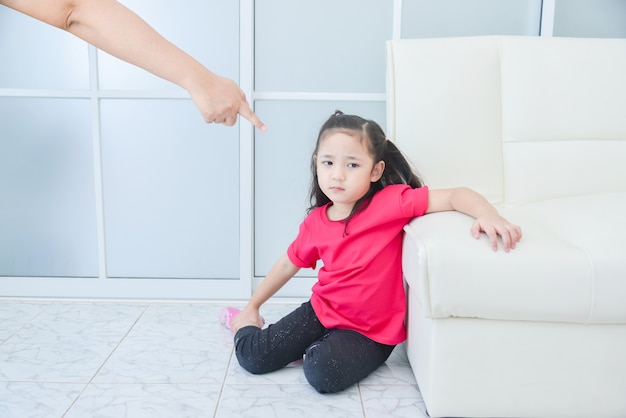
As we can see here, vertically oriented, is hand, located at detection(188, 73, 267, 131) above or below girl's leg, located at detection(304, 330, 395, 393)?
above

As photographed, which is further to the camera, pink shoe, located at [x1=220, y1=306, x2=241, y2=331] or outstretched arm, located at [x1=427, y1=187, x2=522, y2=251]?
pink shoe, located at [x1=220, y1=306, x2=241, y2=331]

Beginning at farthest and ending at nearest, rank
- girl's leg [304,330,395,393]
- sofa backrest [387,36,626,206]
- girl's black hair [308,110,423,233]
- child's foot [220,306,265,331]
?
child's foot [220,306,265,331] < sofa backrest [387,36,626,206] < girl's black hair [308,110,423,233] < girl's leg [304,330,395,393]

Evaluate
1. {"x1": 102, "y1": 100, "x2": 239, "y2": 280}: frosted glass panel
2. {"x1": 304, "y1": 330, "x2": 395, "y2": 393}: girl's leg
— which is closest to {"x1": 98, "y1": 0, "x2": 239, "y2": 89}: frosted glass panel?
{"x1": 102, "y1": 100, "x2": 239, "y2": 280}: frosted glass panel

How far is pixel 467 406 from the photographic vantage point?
1243mm

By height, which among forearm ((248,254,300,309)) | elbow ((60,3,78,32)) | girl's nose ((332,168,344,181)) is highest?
elbow ((60,3,78,32))

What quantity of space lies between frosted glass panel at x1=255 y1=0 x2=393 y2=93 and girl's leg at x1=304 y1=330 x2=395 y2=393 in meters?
0.94

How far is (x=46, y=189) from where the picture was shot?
2105 millimetres

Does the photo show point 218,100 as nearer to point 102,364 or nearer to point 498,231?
point 498,231

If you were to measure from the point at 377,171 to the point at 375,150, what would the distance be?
0.19 ft

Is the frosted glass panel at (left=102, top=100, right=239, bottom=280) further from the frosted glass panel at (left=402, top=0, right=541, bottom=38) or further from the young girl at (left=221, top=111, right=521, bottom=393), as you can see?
the frosted glass panel at (left=402, top=0, right=541, bottom=38)

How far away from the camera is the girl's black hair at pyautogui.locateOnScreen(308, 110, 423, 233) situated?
4.98 feet

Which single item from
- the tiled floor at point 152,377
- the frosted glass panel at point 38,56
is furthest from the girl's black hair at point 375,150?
the frosted glass panel at point 38,56

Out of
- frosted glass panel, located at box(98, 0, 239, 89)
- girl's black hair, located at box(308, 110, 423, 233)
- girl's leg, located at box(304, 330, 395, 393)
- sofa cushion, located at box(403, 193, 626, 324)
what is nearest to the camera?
sofa cushion, located at box(403, 193, 626, 324)

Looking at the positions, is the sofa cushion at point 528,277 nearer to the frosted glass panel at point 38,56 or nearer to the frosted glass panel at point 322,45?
the frosted glass panel at point 322,45
